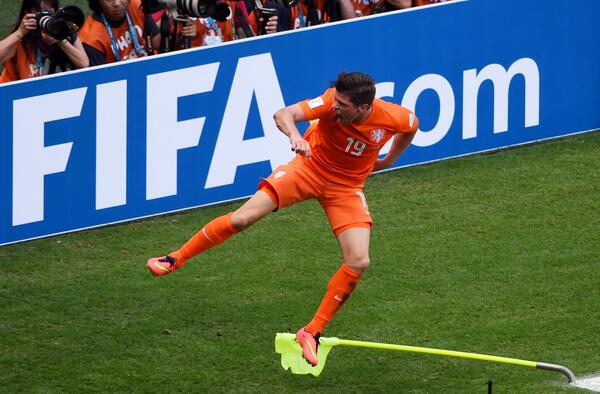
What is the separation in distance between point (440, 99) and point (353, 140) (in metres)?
3.64

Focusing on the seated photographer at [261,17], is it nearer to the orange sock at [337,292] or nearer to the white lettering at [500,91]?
the white lettering at [500,91]

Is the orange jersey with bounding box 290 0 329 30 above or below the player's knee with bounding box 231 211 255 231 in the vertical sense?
below

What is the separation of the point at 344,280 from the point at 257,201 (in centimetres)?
72

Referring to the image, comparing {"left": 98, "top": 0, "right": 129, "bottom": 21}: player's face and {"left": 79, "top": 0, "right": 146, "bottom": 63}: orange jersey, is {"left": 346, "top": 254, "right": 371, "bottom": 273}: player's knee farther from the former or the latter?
{"left": 98, "top": 0, "right": 129, "bottom": 21}: player's face

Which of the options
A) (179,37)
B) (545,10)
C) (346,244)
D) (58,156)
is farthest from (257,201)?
(545,10)

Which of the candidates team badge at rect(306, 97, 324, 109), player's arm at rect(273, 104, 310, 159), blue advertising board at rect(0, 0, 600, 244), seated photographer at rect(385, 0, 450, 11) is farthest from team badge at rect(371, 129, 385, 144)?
seated photographer at rect(385, 0, 450, 11)

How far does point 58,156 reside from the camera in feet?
30.7

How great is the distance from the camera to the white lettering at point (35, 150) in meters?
9.16

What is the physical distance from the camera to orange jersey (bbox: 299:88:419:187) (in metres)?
7.38

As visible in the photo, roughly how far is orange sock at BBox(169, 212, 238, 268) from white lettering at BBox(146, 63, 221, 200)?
2.42m

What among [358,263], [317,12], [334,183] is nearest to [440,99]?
[317,12]

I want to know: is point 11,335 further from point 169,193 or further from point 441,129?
point 441,129

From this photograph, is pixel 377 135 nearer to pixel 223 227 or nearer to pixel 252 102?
pixel 223 227

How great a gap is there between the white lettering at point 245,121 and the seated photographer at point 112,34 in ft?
3.16
